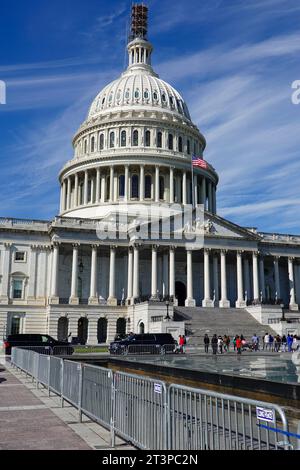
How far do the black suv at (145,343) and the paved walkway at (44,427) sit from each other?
2284 centimetres

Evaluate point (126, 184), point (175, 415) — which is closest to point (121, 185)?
point (126, 184)

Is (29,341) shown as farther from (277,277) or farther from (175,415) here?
(277,277)

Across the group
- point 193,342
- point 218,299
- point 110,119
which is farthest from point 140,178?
point 193,342

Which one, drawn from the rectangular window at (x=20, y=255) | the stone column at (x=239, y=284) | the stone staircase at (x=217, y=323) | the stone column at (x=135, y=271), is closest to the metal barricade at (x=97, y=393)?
the stone staircase at (x=217, y=323)

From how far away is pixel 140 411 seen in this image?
9836 millimetres

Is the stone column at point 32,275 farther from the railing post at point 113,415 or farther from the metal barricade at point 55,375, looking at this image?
the railing post at point 113,415

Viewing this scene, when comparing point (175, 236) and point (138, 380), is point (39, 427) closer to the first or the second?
point (138, 380)

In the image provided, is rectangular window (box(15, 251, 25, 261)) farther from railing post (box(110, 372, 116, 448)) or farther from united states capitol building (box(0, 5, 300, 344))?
railing post (box(110, 372, 116, 448))

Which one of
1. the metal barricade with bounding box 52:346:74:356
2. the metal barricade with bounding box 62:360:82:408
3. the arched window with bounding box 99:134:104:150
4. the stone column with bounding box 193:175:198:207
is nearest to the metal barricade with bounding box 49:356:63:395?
the metal barricade with bounding box 62:360:82:408

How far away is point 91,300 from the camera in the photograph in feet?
216

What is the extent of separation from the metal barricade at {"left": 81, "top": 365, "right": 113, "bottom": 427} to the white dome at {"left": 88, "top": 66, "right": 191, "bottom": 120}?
81.1 metres

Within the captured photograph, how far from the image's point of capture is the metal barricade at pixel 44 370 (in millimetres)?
19188

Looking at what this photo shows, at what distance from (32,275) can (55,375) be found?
5242 cm

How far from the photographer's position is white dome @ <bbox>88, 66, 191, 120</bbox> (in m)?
92.1
